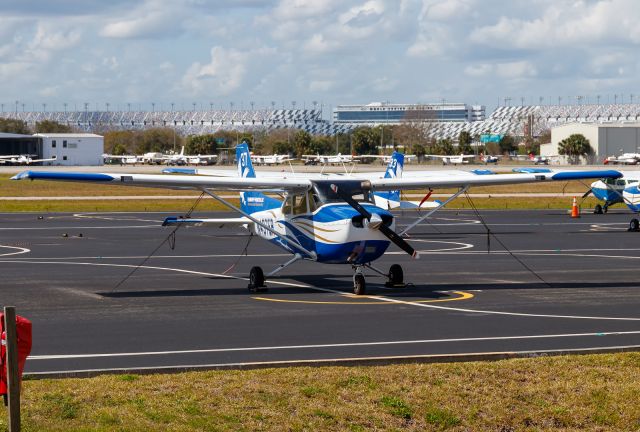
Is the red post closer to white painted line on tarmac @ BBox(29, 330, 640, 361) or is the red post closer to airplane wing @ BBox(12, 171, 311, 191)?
white painted line on tarmac @ BBox(29, 330, 640, 361)

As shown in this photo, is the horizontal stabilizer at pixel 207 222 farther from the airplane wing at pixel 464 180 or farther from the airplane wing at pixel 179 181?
the airplane wing at pixel 464 180

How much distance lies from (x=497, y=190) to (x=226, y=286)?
56707 mm

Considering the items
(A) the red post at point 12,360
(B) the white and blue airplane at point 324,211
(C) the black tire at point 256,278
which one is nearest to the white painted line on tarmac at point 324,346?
(A) the red post at point 12,360

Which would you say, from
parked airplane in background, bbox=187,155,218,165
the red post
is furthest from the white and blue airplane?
parked airplane in background, bbox=187,155,218,165

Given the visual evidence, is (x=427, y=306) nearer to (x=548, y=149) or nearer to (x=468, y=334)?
(x=468, y=334)

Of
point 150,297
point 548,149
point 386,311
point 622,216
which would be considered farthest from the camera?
point 548,149

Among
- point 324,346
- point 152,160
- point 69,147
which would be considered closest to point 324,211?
point 324,346

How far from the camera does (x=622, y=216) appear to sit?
49.0 m

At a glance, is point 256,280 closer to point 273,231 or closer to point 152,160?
point 273,231

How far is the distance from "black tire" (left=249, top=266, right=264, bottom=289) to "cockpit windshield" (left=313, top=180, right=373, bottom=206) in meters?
1.88

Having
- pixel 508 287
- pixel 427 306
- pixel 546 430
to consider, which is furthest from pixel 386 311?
pixel 546 430

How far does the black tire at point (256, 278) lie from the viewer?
21500 mm

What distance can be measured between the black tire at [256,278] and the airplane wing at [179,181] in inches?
74.6

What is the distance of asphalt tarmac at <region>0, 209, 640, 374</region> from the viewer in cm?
1490
